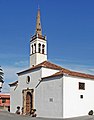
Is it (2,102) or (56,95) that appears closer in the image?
(56,95)

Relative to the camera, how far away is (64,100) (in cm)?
2758

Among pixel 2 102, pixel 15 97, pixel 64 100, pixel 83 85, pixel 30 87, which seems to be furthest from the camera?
pixel 2 102

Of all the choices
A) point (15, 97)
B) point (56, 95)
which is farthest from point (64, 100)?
point (15, 97)

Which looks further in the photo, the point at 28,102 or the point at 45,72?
the point at 28,102

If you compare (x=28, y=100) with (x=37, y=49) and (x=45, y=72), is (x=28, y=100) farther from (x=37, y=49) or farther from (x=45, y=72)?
(x=37, y=49)

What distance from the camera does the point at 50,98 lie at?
29438 mm

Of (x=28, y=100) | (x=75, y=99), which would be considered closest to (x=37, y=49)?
(x=28, y=100)

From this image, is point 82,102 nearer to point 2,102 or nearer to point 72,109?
point 72,109

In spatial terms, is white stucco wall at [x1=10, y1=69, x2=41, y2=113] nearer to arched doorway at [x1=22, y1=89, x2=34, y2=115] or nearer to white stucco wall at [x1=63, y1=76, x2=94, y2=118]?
arched doorway at [x1=22, y1=89, x2=34, y2=115]

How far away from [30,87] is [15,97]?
5063 mm

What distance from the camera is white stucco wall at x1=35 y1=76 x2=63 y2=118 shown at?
28127 mm

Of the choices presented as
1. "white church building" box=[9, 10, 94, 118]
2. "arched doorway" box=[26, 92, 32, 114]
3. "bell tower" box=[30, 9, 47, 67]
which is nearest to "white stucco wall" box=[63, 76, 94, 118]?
"white church building" box=[9, 10, 94, 118]

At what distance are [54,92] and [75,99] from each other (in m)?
2.58

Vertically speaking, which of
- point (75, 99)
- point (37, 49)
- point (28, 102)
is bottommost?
point (28, 102)
